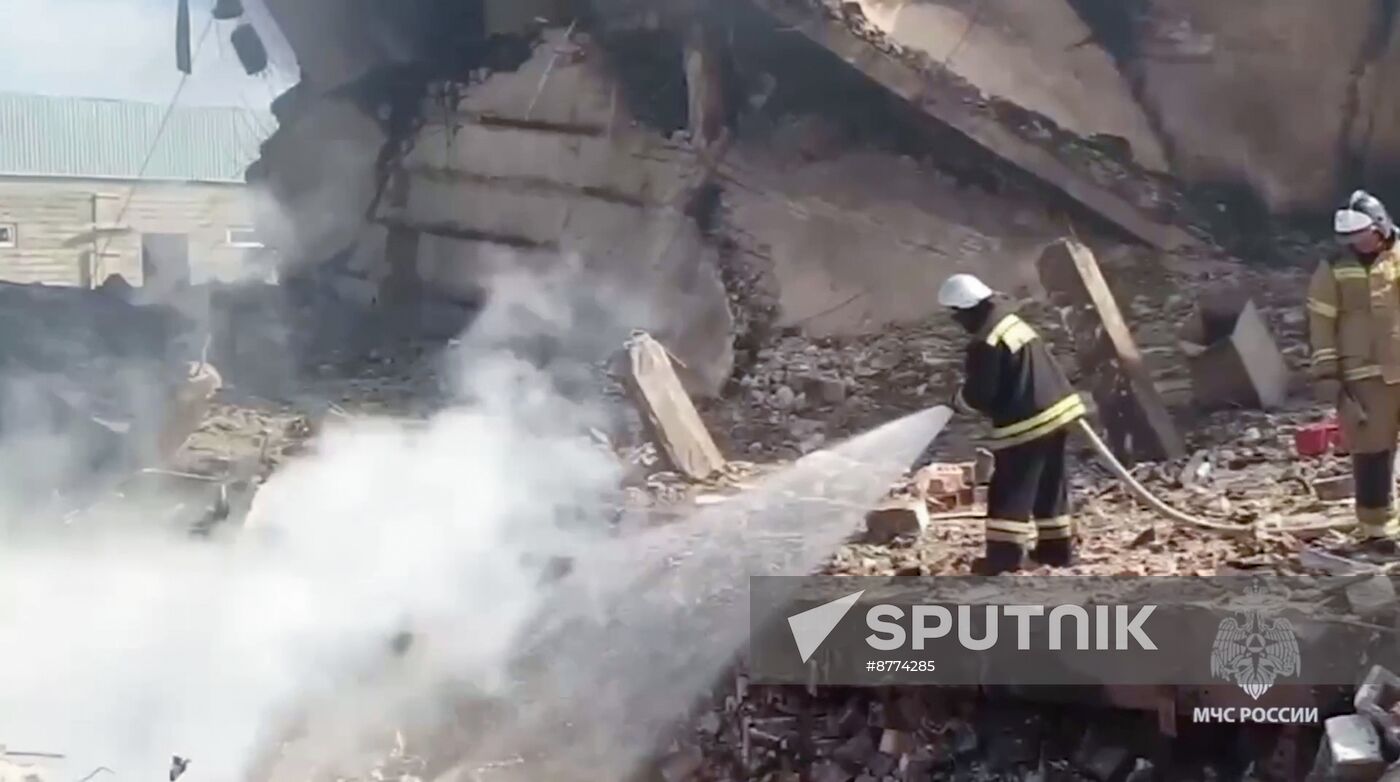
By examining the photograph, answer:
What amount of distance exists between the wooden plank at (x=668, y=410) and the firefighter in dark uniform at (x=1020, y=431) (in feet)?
2.00

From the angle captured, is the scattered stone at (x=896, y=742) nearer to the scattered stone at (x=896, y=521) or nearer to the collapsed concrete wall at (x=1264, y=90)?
the scattered stone at (x=896, y=521)

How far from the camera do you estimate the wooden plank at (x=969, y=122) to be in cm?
350

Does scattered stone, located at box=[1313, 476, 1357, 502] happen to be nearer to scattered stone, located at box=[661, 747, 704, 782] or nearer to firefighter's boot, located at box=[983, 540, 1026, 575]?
firefighter's boot, located at box=[983, 540, 1026, 575]

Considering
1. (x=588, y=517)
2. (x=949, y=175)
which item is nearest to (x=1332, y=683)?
(x=949, y=175)

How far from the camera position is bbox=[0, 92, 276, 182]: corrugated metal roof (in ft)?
11.6

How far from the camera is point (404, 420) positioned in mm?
3588

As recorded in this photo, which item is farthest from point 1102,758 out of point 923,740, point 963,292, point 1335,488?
point 963,292

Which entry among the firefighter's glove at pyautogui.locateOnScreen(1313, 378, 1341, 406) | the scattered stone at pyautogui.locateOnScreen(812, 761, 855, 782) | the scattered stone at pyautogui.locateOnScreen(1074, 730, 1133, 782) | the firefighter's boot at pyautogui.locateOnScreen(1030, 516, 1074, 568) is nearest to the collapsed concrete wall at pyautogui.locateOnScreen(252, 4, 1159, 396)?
the firefighter's boot at pyautogui.locateOnScreen(1030, 516, 1074, 568)

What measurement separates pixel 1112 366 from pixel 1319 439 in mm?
499

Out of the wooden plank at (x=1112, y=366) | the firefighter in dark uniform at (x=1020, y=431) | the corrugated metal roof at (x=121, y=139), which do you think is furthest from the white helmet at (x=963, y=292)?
the corrugated metal roof at (x=121, y=139)

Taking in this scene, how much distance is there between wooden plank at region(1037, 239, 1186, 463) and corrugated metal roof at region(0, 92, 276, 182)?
6.53ft

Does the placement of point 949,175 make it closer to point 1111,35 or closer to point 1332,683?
point 1111,35

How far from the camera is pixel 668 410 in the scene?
138 inches

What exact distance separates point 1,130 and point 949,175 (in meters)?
2.32
